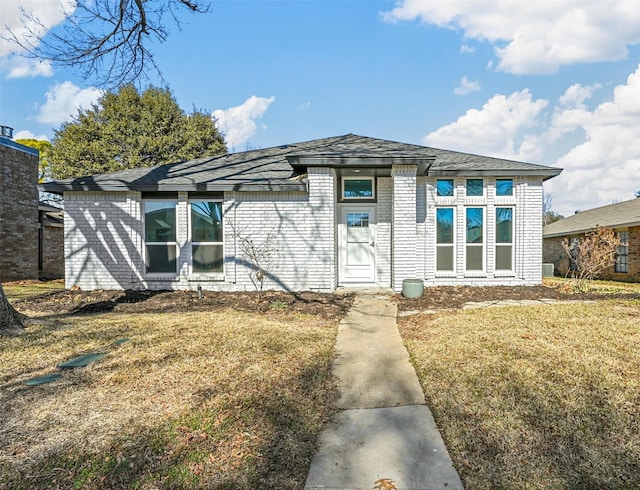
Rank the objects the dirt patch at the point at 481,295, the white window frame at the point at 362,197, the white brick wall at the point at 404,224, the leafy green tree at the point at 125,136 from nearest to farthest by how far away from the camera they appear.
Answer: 1. the dirt patch at the point at 481,295
2. the white brick wall at the point at 404,224
3. the white window frame at the point at 362,197
4. the leafy green tree at the point at 125,136

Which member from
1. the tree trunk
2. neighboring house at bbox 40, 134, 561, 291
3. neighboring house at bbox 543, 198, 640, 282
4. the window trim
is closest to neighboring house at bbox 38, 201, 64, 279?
neighboring house at bbox 40, 134, 561, 291

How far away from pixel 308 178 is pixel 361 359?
5807 mm

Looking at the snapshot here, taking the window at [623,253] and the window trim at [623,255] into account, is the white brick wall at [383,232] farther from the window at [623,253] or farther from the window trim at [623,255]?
the window at [623,253]

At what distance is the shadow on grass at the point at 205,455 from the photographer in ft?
7.53

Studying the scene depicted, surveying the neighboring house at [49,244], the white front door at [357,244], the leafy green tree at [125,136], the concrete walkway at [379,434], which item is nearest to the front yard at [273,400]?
the concrete walkway at [379,434]

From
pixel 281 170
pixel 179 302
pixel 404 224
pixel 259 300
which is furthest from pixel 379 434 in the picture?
pixel 281 170

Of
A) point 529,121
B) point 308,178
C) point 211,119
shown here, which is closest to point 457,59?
point 308,178

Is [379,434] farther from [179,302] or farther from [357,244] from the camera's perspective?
[357,244]

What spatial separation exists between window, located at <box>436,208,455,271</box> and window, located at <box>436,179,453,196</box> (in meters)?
0.45

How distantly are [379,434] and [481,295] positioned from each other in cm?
707

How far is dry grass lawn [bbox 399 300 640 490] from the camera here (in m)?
2.45

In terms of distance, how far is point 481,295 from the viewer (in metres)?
9.05

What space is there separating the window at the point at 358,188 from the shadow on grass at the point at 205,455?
7689 millimetres

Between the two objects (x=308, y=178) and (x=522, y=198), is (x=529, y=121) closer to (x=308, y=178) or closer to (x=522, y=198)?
(x=522, y=198)
